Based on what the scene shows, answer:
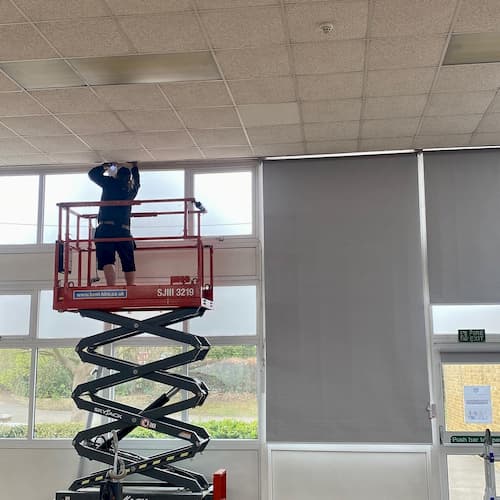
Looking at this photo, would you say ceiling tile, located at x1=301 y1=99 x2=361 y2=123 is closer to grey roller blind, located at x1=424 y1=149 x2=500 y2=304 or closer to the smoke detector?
the smoke detector

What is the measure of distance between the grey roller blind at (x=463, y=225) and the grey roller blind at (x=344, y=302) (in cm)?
20

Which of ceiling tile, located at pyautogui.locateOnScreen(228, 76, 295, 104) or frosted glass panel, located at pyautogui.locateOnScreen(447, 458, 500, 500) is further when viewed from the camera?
frosted glass panel, located at pyautogui.locateOnScreen(447, 458, 500, 500)

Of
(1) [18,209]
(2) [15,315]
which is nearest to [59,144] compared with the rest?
(1) [18,209]

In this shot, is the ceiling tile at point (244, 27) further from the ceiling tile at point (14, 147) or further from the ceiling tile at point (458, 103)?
the ceiling tile at point (14, 147)

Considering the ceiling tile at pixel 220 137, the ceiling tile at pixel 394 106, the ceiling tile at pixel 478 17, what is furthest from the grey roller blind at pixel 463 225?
the ceiling tile at pixel 478 17

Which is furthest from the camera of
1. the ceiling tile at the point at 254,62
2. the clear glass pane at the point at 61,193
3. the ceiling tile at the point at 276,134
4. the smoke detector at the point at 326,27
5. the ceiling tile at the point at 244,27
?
the clear glass pane at the point at 61,193

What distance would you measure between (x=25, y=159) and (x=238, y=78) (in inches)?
123

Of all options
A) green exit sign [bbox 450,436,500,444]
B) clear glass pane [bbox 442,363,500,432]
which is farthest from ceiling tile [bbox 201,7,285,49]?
green exit sign [bbox 450,436,500,444]

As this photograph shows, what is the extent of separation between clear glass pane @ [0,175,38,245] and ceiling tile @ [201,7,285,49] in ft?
12.6

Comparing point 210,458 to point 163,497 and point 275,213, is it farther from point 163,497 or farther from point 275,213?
point 275,213

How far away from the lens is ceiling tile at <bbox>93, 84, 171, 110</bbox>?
16.3 ft

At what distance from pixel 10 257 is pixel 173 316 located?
2.48 metres

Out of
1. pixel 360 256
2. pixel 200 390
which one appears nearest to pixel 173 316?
pixel 200 390

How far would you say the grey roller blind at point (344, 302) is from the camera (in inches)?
248
